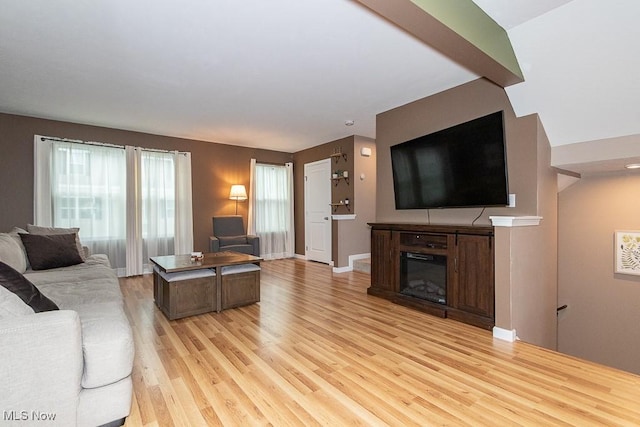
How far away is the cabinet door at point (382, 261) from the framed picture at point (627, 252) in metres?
2.60

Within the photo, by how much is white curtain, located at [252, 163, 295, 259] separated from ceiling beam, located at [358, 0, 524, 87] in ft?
15.8

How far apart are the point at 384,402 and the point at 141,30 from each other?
307 centimetres

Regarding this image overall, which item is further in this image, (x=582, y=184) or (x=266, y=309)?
(x=582, y=184)

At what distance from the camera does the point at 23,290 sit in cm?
148

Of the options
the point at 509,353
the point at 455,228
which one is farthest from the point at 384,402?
the point at 455,228

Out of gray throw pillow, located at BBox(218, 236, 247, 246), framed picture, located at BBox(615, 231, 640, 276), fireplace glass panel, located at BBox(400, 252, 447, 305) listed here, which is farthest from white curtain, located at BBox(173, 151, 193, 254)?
framed picture, located at BBox(615, 231, 640, 276)

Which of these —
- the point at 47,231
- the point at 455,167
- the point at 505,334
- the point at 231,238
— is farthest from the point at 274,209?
the point at 505,334

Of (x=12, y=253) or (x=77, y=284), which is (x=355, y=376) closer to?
(x=77, y=284)

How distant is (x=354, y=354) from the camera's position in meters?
2.33

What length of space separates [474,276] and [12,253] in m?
4.31

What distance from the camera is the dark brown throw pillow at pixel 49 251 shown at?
9.94 ft

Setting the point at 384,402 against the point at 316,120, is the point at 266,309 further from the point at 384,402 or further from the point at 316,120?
the point at 316,120

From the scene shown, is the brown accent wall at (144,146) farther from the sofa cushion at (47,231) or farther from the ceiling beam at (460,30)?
the ceiling beam at (460,30)

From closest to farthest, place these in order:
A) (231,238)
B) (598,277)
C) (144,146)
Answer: (598,277), (144,146), (231,238)
